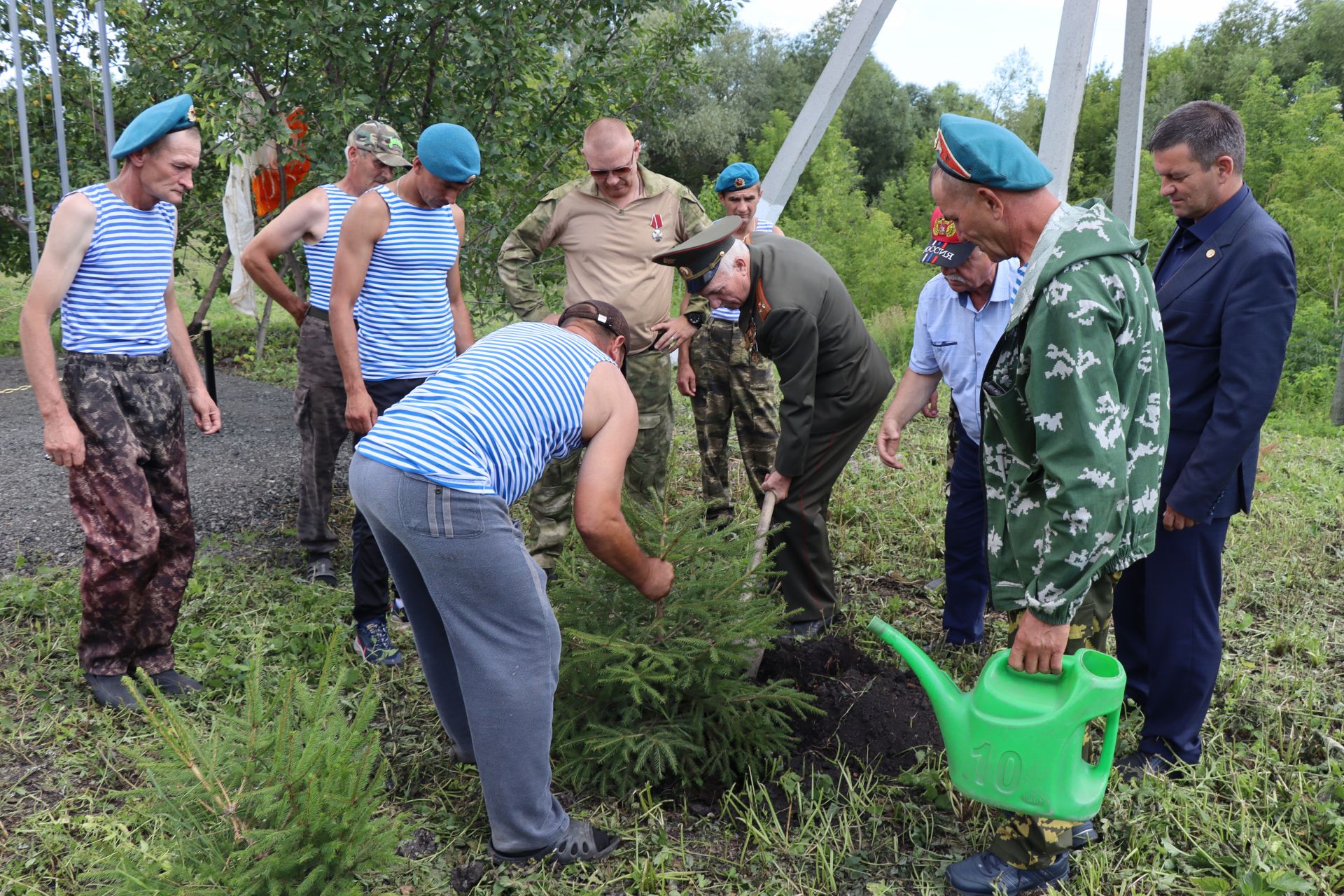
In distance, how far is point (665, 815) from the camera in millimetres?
2812

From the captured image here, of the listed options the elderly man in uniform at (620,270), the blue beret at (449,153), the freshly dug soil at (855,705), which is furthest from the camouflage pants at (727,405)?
the blue beret at (449,153)

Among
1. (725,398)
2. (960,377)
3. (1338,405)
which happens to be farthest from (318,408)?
(1338,405)

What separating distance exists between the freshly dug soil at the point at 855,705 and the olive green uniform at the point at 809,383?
322mm

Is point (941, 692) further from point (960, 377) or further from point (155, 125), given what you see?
point (155, 125)

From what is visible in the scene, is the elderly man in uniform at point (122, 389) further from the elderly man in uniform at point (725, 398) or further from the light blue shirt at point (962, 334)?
the light blue shirt at point (962, 334)

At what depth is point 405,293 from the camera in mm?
3709

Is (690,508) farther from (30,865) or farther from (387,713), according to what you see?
(30,865)

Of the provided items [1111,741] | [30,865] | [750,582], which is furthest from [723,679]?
[30,865]

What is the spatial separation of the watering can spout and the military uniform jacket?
1330mm

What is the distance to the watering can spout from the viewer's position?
226 centimetres

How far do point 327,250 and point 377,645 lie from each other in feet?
5.77

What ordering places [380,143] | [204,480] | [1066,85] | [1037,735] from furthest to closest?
[1066,85]
[204,480]
[380,143]
[1037,735]

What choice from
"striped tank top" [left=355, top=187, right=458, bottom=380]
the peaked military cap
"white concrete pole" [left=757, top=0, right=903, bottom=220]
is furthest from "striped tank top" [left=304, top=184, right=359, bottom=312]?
"white concrete pole" [left=757, top=0, right=903, bottom=220]

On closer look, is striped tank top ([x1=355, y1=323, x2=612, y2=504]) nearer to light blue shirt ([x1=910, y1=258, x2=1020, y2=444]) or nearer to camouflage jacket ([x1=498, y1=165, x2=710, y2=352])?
light blue shirt ([x1=910, y1=258, x2=1020, y2=444])
